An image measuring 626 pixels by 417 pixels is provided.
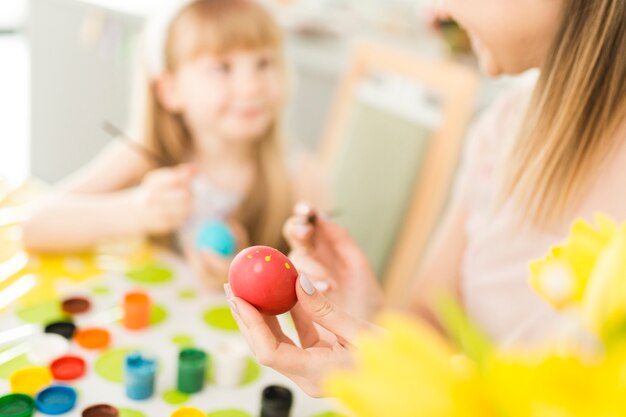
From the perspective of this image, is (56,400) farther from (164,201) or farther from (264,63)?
(264,63)

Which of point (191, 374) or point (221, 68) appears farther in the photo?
point (221, 68)

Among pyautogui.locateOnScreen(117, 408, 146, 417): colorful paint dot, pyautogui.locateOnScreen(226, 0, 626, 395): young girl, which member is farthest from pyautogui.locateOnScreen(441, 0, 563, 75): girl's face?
pyautogui.locateOnScreen(117, 408, 146, 417): colorful paint dot

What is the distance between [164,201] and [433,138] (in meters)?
0.82

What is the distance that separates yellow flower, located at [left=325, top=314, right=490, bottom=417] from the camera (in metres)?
0.27

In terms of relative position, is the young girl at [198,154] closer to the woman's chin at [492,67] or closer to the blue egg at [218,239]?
the blue egg at [218,239]

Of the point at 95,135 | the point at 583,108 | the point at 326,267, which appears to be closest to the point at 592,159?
the point at 583,108

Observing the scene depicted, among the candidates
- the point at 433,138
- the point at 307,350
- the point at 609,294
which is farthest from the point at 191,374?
the point at 433,138

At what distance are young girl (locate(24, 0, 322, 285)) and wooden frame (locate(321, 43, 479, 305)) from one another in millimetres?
419

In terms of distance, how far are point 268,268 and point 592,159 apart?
0.48 metres

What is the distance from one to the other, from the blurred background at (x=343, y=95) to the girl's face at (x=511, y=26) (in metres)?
0.78

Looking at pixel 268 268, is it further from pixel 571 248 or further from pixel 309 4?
pixel 309 4

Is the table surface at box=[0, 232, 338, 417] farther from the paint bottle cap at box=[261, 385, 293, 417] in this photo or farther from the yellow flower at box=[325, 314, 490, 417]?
the yellow flower at box=[325, 314, 490, 417]

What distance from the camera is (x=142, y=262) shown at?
45.3 inches

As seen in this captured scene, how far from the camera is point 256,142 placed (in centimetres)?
150
